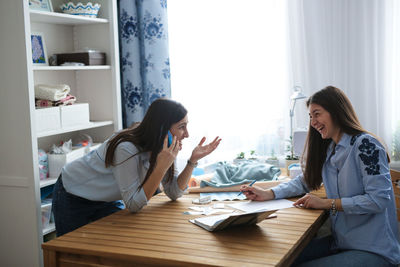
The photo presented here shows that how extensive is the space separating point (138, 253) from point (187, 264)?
183 millimetres

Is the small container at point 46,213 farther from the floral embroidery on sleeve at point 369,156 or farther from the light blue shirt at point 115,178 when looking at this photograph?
the floral embroidery on sleeve at point 369,156

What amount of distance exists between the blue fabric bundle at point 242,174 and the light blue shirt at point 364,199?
0.62 metres

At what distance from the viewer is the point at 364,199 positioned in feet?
6.42

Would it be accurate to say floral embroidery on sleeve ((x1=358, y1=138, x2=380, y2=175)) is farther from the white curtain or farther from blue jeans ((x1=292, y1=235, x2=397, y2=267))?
the white curtain

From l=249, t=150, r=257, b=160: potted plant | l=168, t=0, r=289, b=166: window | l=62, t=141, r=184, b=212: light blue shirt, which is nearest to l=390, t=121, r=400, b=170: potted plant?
l=168, t=0, r=289, b=166: window

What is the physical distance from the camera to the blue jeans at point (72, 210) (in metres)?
2.34

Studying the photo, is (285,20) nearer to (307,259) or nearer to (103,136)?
(103,136)

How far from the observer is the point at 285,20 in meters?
3.31

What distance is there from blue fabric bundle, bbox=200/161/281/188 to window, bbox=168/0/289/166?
673mm

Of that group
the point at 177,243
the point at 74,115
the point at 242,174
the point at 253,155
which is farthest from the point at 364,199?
the point at 74,115

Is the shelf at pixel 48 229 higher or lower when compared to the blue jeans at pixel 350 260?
lower

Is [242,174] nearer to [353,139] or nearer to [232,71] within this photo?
[353,139]

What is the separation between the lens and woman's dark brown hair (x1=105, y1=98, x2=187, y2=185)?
7.18ft

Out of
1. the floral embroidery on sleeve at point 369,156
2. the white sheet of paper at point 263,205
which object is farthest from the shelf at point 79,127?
the floral embroidery on sleeve at point 369,156
